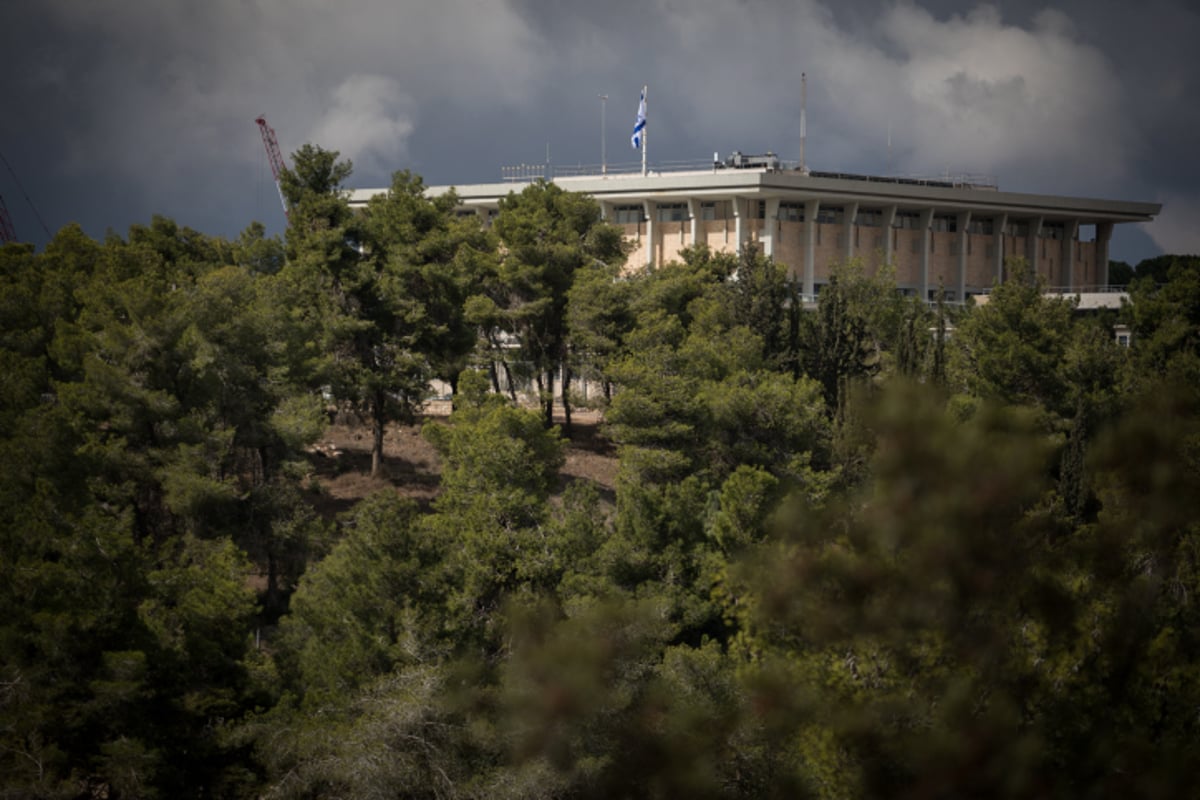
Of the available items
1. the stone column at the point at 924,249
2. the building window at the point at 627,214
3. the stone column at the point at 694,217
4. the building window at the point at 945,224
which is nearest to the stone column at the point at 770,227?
the stone column at the point at 694,217

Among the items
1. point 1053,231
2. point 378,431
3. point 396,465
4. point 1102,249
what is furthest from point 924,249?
point 378,431

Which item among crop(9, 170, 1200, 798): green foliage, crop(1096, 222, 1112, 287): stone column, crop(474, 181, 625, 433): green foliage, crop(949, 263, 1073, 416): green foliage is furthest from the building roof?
crop(949, 263, 1073, 416): green foliage

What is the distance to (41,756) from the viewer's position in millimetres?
14633

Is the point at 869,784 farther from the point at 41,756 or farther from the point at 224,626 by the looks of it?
the point at 224,626

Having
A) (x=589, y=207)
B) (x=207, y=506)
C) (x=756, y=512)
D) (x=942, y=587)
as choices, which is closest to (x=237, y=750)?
(x=207, y=506)

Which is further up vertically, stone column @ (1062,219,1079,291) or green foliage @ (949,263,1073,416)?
stone column @ (1062,219,1079,291)

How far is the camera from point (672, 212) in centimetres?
6150

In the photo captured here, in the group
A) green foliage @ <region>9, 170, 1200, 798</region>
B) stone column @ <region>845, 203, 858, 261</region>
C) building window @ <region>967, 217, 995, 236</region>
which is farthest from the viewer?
building window @ <region>967, 217, 995, 236</region>

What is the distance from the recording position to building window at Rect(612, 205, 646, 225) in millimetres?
62031

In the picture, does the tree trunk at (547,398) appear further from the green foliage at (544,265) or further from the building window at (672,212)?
the building window at (672,212)

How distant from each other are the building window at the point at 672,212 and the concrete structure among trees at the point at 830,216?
59mm

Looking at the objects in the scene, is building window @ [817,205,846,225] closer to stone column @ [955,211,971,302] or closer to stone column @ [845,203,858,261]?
stone column @ [845,203,858,261]

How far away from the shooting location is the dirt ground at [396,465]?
107 feet

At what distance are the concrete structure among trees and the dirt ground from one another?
21.9 metres
